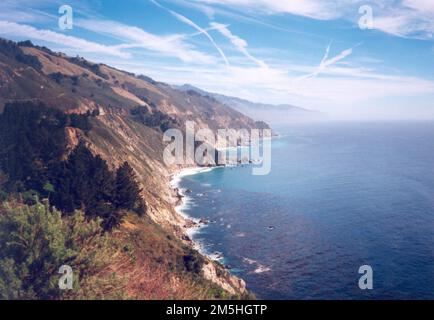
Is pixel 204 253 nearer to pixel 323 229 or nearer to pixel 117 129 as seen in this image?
pixel 323 229

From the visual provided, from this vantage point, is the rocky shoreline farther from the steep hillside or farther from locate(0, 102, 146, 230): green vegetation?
locate(0, 102, 146, 230): green vegetation

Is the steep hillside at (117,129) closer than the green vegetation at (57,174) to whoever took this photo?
No

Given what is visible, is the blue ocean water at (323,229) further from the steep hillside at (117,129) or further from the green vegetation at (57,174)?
the green vegetation at (57,174)

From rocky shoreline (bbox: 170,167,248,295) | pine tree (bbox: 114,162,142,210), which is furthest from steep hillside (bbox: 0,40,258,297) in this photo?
pine tree (bbox: 114,162,142,210)

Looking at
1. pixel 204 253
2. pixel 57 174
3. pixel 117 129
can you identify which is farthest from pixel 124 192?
pixel 117 129

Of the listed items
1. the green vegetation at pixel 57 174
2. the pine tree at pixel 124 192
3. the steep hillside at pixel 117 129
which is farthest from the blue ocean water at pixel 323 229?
the green vegetation at pixel 57 174

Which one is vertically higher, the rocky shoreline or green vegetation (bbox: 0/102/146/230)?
green vegetation (bbox: 0/102/146/230)

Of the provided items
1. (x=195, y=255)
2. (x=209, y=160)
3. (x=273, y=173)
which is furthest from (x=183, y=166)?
(x=195, y=255)
